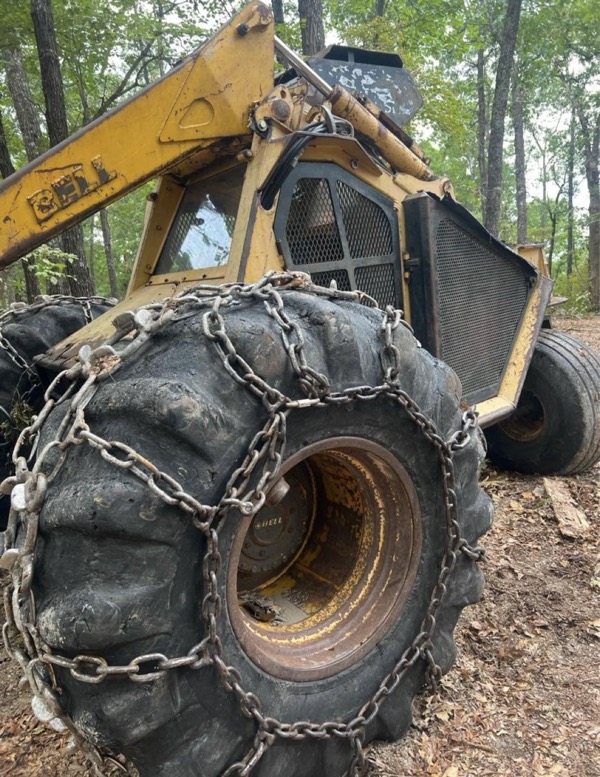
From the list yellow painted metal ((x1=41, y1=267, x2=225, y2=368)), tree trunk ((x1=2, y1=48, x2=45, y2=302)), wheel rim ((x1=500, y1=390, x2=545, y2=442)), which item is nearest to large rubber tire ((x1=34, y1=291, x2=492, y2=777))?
yellow painted metal ((x1=41, y1=267, x2=225, y2=368))

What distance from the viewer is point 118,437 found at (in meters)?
1.58

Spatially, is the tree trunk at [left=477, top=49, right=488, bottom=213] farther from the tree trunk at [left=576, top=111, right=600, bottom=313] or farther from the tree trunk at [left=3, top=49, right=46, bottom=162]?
the tree trunk at [left=3, top=49, right=46, bottom=162]

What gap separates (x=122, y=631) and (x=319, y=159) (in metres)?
2.39

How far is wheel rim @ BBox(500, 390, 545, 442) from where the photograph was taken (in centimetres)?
447

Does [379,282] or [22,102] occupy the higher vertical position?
[22,102]

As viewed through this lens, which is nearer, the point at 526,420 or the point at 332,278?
the point at 332,278

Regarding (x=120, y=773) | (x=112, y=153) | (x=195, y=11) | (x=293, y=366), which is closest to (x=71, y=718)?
(x=120, y=773)

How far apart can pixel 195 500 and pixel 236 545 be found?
0.24 m

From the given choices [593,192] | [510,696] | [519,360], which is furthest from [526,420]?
[593,192]

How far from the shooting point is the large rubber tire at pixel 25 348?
3115 mm

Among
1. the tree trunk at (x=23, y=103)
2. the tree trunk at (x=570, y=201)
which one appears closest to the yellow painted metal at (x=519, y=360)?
the tree trunk at (x=23, y=103)

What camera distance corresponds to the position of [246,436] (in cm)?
168

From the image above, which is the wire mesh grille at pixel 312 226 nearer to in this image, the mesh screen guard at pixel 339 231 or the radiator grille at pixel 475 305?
the mesh screen guard at pixel 339 231

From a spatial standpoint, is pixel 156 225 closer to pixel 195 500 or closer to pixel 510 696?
pixel 195 500
